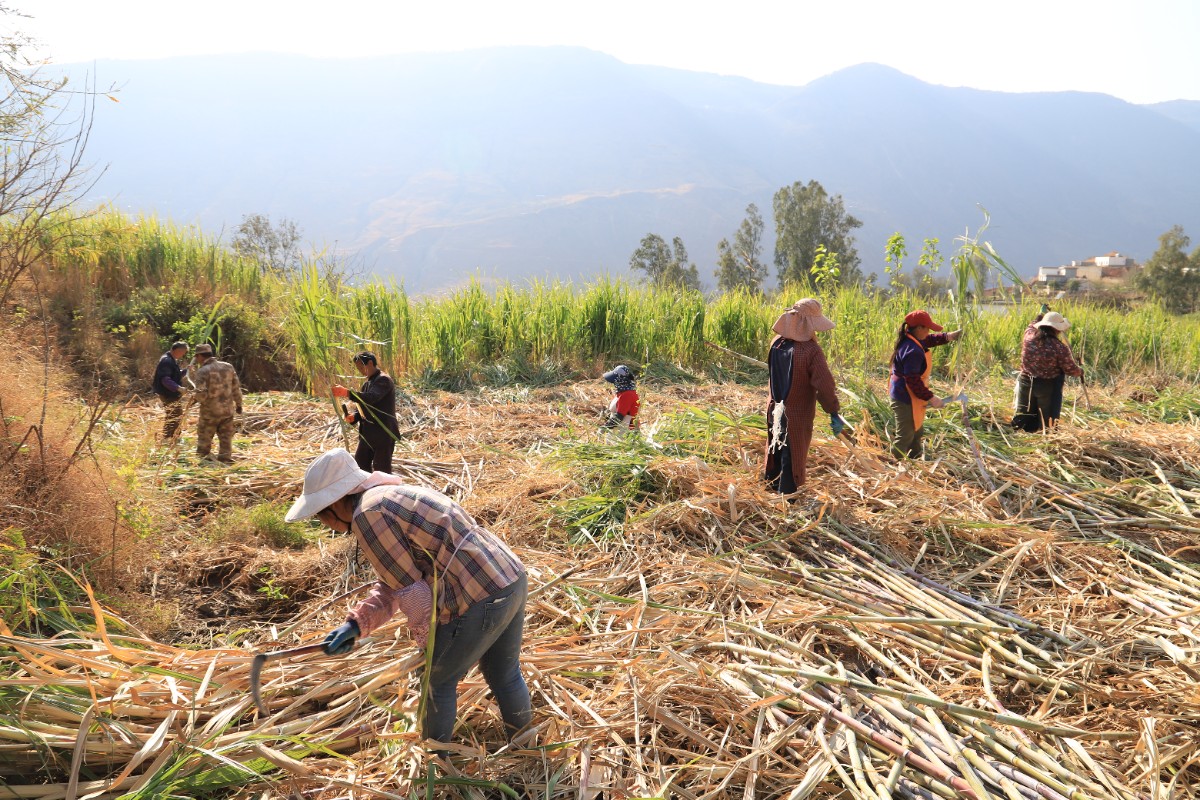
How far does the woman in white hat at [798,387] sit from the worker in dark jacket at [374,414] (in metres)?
2.52

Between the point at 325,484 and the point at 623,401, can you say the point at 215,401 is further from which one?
the point at 325,484

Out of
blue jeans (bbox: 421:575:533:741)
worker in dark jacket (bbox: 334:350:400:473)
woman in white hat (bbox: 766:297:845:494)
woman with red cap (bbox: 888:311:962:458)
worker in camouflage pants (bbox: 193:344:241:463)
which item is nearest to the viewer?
blue jeans (bbox: 421:575:533:741)

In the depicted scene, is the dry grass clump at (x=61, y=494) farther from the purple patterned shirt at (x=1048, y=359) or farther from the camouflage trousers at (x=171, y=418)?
the purple patterned shirt at (x=1048, y=359)

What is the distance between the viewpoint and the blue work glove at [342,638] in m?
1.98

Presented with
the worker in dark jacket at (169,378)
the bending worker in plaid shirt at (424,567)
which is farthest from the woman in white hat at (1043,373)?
the worker in dark jacket at (169,378)

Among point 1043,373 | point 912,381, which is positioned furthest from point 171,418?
point 1043,373

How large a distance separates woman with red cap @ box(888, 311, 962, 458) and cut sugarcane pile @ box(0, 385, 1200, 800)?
0.58m

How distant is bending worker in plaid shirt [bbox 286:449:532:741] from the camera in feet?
6.72

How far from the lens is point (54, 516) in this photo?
336 cm

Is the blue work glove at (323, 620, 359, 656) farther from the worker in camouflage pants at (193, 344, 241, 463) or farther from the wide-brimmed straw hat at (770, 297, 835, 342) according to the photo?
the worker in camouflage pants at (193, 344, 241, 463)

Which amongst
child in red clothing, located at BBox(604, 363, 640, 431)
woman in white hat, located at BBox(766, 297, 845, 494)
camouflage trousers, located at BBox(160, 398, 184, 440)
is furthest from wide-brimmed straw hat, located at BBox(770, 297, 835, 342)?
camouflage trousers, located at BBox(160, 398, 184, 440)

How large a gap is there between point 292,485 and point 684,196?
170400mm

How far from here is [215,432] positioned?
5668 millimetres

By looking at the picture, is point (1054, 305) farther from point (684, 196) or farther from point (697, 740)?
point (684, 196)
